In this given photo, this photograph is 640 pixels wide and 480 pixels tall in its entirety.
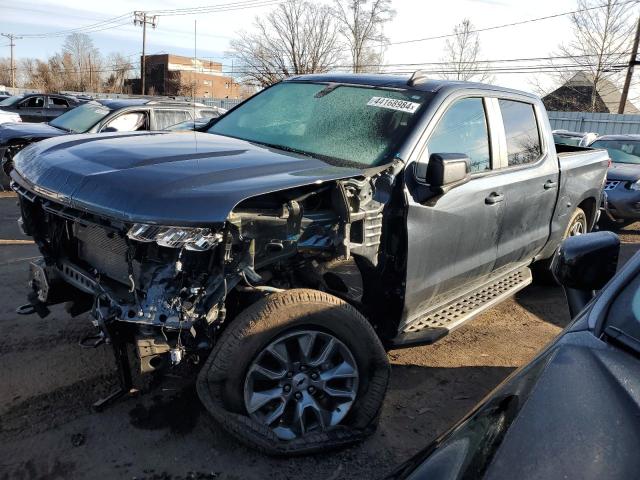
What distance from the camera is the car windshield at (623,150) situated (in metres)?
10.4

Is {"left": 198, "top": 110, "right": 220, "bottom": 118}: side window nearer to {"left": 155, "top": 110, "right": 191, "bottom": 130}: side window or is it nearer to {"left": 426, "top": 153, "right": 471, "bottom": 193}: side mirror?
{"left": 155, "top": 110, "right": 191, "bottom": 130}: side window

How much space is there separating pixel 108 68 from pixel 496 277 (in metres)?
69.7

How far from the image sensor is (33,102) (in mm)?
17547

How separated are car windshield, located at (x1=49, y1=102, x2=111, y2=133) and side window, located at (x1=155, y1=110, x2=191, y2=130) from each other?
0.87 meters

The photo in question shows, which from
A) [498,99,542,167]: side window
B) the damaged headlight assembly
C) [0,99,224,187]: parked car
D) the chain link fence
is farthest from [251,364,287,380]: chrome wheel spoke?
the chain link fence

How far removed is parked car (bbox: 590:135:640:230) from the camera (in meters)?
9.02

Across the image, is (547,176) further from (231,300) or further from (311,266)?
(231,300)

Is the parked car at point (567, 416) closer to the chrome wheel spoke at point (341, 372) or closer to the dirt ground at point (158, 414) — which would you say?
the chrome wheel spoke at point (341, 372)

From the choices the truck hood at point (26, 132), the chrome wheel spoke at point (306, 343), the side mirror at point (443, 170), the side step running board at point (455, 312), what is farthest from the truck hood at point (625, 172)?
the truck hood at point (26, 132)

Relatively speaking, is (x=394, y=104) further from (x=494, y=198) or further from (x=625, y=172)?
(x=625, y=172)

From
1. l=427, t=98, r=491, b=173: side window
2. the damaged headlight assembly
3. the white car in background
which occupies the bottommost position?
the damaged headlight assembly

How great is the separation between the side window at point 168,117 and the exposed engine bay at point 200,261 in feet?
21.9

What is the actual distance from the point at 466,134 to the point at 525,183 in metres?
0.80

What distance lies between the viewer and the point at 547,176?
4629 mm
